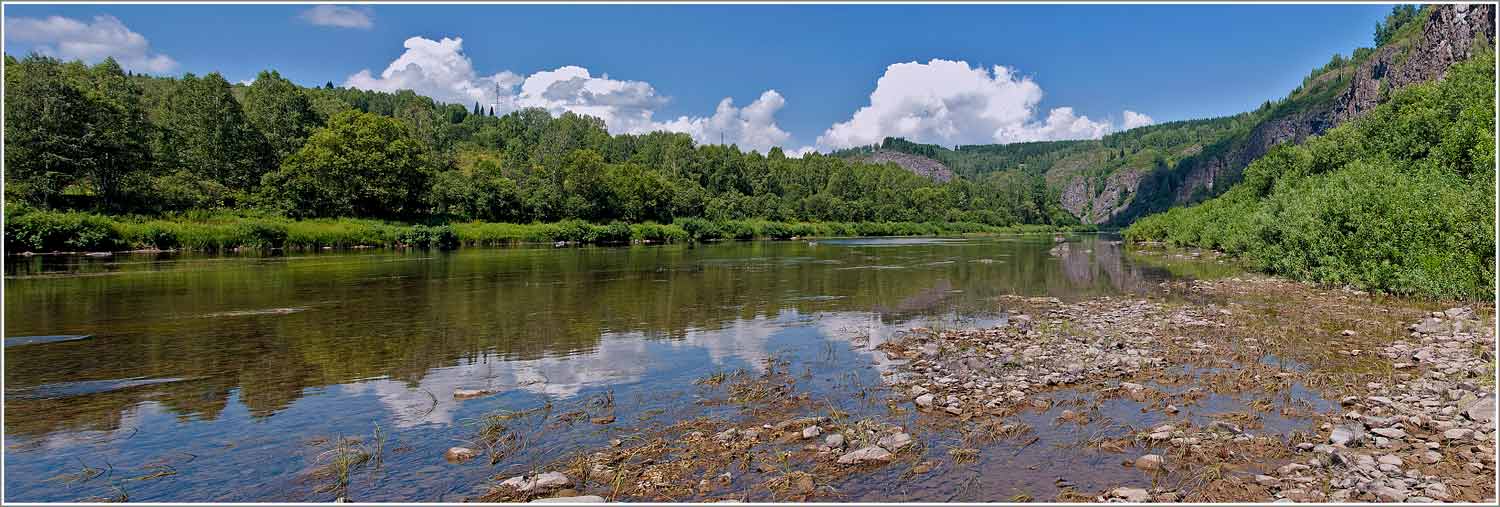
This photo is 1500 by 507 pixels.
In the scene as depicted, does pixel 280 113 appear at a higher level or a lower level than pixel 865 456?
higher

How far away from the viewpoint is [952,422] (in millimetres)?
11688

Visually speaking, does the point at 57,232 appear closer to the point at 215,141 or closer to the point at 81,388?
the point at 215,141

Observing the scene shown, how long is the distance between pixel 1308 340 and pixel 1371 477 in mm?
11677

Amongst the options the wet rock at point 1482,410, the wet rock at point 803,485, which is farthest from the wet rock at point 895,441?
the wet rock at point 1482,410

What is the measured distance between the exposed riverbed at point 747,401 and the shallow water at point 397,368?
8 cm

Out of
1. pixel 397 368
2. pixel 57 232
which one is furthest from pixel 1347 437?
pixel 57 232

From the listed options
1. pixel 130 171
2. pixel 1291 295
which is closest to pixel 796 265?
pixel 1291 295

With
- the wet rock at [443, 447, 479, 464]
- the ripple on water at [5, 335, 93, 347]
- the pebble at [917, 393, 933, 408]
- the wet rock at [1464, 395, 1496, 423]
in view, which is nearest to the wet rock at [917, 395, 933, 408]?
the pebble at [917, 393, 933, 408]

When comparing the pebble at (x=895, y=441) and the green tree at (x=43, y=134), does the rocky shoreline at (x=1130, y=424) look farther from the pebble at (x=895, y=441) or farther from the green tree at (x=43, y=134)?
the green tree at (x=43, y=134)

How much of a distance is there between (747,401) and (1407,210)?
2765 centimetres

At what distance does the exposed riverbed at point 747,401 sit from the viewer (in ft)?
31.0

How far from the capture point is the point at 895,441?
1066cm

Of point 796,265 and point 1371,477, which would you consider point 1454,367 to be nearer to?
point 1371,477

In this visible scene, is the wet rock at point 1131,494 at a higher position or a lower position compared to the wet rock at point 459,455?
higher
